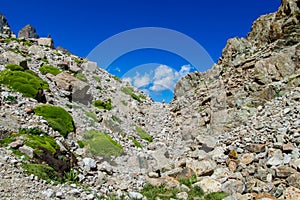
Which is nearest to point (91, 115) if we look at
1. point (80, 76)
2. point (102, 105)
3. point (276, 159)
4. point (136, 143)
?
point (136, 143)

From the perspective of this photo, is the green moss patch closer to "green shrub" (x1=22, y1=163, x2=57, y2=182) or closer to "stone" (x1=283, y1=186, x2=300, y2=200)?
"green shrub" (x1=22, y1=163, x2=57, y2=182)

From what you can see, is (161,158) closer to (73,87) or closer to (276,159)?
(276,159)

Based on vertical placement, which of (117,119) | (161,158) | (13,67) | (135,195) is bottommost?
(135,195)

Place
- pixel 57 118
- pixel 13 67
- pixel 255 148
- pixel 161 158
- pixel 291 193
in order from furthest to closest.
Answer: pixel 13 67 → pixel 161 158 → pixel 57 118 → pixel 255 148 → pixel 291 193

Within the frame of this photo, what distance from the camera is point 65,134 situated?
1911 cm

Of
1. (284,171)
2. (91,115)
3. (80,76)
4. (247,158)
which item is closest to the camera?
(284,171)

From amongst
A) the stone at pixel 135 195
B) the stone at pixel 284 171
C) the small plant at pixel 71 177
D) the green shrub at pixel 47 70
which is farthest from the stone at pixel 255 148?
the green shrub at pixel 47 70

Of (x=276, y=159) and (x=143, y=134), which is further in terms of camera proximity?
(x=143, y=134)

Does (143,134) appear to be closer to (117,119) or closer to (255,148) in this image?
(117,119)

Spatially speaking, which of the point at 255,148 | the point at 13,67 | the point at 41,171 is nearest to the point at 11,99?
the point at 41,171

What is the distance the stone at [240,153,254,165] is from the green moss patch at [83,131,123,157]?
9.08 metres

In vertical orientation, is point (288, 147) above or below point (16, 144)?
above

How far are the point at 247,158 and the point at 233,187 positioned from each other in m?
3.31

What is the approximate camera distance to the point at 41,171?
12602mm
